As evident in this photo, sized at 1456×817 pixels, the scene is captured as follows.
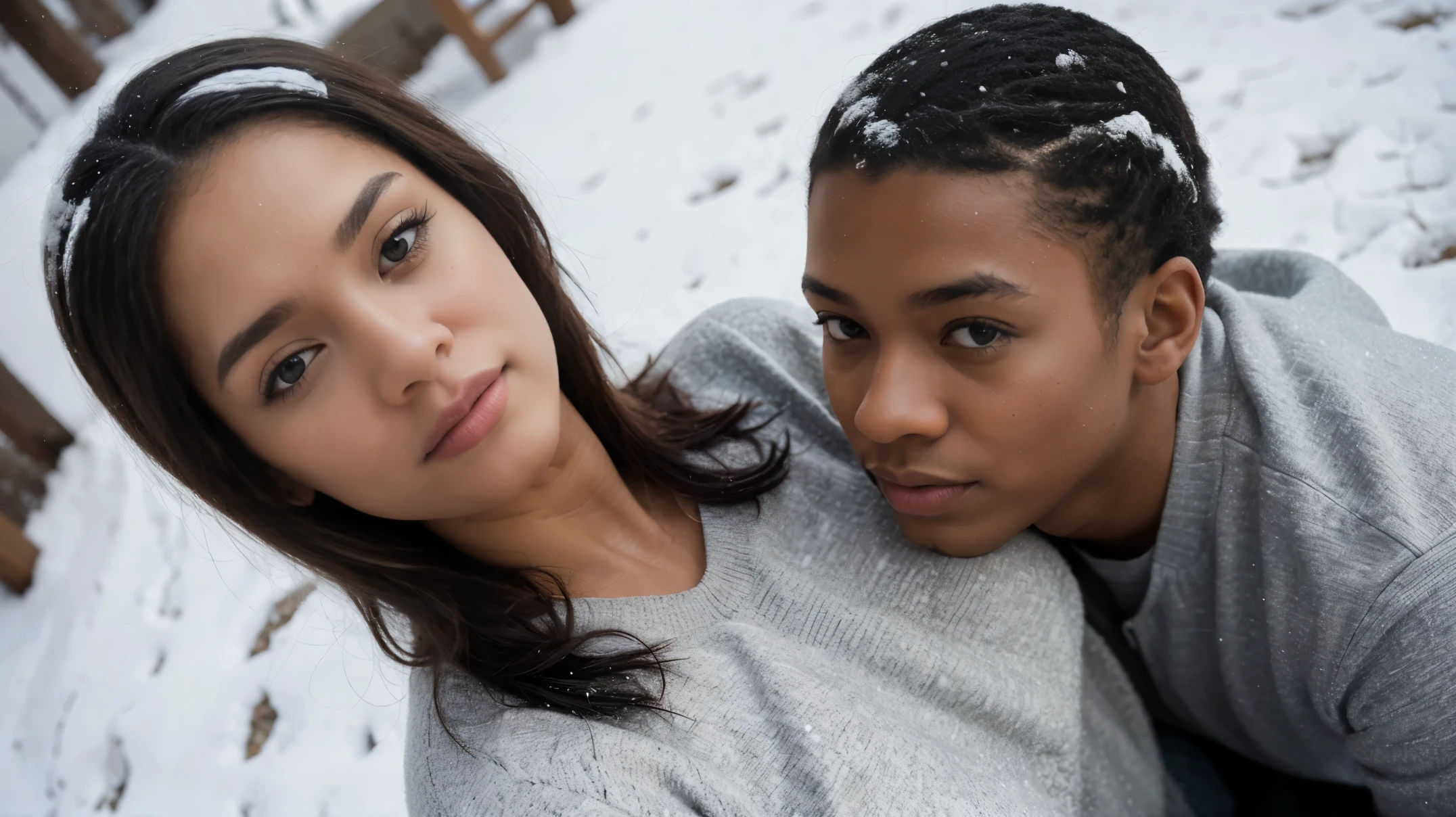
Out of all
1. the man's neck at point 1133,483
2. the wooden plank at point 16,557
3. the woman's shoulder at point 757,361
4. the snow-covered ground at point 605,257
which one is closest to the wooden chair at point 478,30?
the snow-covered ground at point 605,257

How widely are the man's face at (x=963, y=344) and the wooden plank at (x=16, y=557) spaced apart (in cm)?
270

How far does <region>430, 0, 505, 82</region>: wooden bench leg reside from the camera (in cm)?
386

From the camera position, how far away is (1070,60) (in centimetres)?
98

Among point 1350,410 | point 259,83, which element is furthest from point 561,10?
point 1350,410

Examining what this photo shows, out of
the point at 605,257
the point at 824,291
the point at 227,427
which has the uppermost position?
the point at 227,427

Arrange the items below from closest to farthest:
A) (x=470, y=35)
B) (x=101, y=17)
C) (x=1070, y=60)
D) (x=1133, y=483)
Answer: (x=1070, y=60)
(x=1133, y=483)
(x=101, y=17)
(x=470, y=35)

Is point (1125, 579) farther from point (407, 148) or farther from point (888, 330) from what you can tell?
point (407, 148)

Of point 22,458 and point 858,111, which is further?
point 22,458

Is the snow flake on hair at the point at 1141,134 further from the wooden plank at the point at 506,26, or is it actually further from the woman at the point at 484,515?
the wooden plank at the point at 506,26

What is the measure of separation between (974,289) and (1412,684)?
0.68 metres

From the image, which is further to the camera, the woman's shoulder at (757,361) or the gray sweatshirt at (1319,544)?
the woman's shoulder at (757,361)

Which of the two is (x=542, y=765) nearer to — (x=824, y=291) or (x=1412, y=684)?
(x=824, y=291)

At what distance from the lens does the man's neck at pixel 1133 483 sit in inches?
45.1

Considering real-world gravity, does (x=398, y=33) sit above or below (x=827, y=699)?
above
